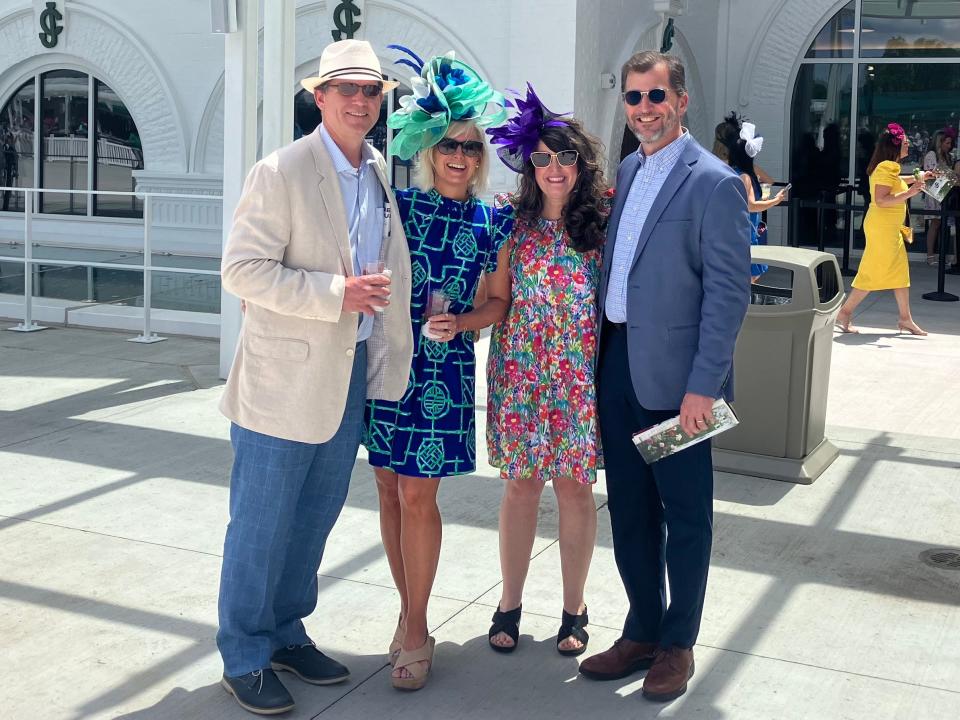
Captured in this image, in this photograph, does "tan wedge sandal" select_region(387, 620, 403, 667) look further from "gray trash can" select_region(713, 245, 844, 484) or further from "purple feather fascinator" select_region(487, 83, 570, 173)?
"gray trash can" select_region(713, 245, 844, 484)

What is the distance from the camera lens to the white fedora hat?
3461 mm

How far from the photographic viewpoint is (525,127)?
3.75 meters

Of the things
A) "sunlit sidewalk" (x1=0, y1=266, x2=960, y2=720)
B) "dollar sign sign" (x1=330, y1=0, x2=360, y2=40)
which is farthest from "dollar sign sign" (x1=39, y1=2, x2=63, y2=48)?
"sunlit sidewalk" (x1=0, y1=266, x2=960, y2=720)

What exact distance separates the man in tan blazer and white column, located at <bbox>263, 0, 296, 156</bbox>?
4.42 m

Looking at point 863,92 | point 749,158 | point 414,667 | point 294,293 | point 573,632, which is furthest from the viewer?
point 863,92

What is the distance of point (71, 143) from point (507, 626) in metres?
15.7

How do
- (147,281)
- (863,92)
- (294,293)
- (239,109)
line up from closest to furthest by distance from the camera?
(294,293), (239,109), (147,281), (863,92)

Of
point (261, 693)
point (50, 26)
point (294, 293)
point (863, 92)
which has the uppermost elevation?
point (50, 26)

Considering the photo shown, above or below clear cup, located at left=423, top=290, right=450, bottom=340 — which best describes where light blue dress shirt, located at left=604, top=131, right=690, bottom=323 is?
above

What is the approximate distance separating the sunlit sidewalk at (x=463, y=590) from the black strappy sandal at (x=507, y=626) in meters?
0.04

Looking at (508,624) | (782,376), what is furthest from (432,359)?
(782,376)

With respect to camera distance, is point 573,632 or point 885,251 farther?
point 885,251

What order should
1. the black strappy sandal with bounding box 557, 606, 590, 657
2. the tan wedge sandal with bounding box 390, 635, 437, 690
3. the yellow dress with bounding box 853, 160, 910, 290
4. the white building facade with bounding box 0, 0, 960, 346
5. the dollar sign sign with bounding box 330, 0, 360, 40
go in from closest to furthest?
1. the tan wedge sandal with bounding box 390, 635, 437, 690
2. the black strappy sandal with bounding box 557, 606, 590, 657
3. the yellow dress with bounding box 853, 160, 910, 290
4. the dollar sign sign with bounding box 330, 0, 360, 40
5. the white building facade with bounding box 0, 0, 960, 346

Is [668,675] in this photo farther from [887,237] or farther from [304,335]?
[887,237]
